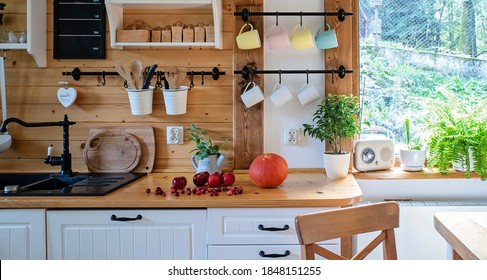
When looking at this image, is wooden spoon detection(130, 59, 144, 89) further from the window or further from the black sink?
the window

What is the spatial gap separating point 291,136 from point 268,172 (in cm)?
47

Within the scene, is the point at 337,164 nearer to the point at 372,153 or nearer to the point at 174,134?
the point at 372,153

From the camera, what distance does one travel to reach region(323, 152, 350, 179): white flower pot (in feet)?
7.83

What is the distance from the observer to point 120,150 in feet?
8.40

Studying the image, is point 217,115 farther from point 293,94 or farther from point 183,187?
point 183,187

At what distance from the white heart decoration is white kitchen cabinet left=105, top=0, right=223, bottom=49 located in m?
0.33

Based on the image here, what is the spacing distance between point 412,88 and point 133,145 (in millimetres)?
1472

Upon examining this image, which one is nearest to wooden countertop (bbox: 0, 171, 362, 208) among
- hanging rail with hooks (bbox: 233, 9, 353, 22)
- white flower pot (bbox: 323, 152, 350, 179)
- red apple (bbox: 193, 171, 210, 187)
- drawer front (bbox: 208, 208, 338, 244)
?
drawer front (bbox: 208, 208, 338, 244)

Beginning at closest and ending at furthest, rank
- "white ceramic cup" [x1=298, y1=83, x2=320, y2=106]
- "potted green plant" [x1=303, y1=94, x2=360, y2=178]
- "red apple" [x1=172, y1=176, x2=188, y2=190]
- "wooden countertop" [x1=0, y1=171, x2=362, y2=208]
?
"wooden countertop" [x1=0, y1=171, x2=362, y2=208]
"red apple" [x1=172, y1=176, x2=188, y2=190]
"potted green plant" [x1=303, y1=94, x2=360, y2=178]
"white ceramic cup" [x1=298, y1=83, x2=320, y2=106]

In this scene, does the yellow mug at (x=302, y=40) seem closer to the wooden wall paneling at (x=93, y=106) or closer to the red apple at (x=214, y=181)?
the wooden wall paneling at (x=93, y=106)

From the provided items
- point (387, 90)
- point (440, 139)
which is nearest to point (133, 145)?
point (387, 90)

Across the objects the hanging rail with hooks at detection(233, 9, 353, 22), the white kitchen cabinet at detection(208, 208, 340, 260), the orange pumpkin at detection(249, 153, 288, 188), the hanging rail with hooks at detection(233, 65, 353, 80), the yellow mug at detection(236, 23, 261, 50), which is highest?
the hanging rail with hooks at detection(233, 9, 353, 22)

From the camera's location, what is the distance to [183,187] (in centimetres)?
214
